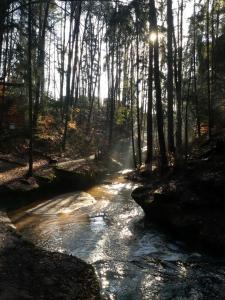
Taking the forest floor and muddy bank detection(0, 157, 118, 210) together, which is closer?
the forest floor

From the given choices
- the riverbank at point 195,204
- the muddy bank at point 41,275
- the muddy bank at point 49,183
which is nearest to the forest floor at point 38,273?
the muddy bank at point 41,275

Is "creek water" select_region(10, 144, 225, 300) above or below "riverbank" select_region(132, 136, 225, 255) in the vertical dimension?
below

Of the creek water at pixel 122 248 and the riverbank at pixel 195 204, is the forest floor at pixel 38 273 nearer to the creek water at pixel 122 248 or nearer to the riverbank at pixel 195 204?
the creek water at pixel 122 248

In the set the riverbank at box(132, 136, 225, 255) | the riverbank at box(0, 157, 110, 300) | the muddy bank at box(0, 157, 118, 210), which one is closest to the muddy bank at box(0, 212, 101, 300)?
the riverbank at box(0, 157, 110, 300)

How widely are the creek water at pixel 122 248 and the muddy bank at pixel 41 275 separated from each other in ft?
1.42

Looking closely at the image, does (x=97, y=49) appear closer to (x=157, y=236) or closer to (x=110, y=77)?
(x=110, y=77)

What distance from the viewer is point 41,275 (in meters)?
6.85

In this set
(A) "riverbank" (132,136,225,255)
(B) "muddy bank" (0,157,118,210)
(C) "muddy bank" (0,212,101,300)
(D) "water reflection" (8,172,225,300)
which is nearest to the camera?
(C) "muddy bank" (0,212,101,300)

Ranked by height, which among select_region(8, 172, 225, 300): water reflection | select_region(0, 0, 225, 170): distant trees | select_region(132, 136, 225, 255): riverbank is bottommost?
select_region(8, 172, 225, 300): water reflection

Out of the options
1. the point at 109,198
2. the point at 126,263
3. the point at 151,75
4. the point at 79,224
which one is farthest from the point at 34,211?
the point at 151,75

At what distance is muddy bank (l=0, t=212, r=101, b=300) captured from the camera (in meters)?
6.14

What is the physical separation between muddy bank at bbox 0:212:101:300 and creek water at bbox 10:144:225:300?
17.0 inches

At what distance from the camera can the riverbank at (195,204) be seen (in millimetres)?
9447

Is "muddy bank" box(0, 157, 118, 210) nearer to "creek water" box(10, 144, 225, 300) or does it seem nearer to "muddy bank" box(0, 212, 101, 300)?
"creek water" box(10, 144, 225, 300)
